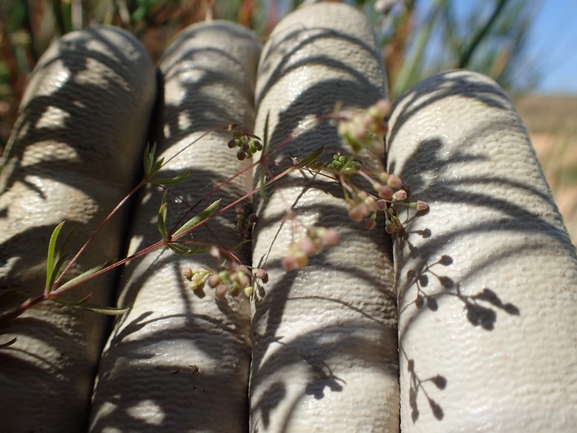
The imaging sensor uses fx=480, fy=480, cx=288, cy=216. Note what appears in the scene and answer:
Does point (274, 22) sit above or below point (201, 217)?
above

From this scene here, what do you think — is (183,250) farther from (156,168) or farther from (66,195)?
(66,195)

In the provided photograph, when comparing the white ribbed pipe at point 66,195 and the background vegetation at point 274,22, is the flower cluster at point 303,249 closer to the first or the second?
the white ribbed pipe at point 66,195

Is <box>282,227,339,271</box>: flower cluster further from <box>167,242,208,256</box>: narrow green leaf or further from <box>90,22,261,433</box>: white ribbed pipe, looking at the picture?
<box>90,22,261,433</box>: white ribbed pipe

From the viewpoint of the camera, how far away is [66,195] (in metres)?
0.69

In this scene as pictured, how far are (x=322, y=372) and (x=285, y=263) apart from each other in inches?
8.8

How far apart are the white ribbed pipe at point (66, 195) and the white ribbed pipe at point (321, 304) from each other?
0.76 feet

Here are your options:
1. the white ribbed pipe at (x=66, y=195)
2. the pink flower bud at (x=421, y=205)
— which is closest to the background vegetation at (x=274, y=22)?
the white ribbed pipe at (x=66, y=195)

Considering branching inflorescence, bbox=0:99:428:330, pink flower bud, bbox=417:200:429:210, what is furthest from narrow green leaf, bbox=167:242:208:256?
pink flower bud, bbox=417:200:429:210

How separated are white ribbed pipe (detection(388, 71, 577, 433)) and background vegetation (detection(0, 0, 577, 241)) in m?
0.53

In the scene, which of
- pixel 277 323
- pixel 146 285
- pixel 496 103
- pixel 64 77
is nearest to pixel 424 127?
pixel 496 103

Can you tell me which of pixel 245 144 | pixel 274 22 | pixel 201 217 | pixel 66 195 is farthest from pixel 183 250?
pixel 274 22

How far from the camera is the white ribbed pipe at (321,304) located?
55cm

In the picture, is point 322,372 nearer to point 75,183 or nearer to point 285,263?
point 285,263

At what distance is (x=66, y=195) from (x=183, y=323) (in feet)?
0.85
